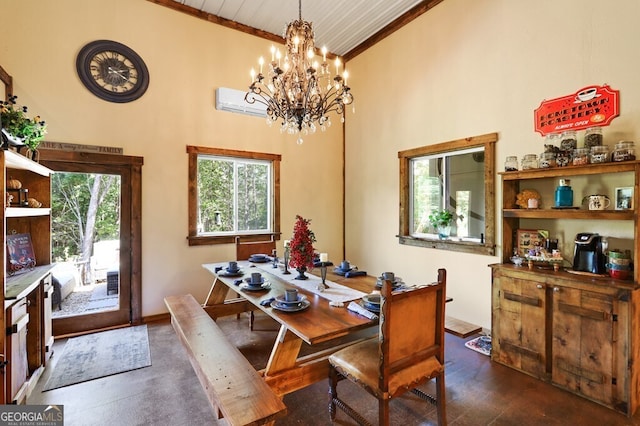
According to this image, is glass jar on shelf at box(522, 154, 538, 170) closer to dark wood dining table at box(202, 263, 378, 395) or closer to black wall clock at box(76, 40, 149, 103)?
dark wood dining table at box(202, 263, 378, 395)

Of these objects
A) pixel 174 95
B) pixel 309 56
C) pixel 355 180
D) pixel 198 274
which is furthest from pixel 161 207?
pixel 355 180

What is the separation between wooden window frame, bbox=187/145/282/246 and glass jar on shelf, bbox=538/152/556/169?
3253 mm

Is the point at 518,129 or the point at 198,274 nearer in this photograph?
the point at 518,129

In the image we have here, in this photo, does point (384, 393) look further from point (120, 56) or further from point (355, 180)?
point (120, 56)

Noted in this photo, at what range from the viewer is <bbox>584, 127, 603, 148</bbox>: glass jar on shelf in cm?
255

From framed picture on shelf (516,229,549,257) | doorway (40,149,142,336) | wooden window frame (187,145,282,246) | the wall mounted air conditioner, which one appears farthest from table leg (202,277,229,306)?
framed picture on shelf (516,229,549,257)

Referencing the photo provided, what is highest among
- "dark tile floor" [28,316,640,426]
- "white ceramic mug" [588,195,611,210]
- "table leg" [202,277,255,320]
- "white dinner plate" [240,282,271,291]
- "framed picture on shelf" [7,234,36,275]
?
"white ceramic mug" [588,195,611,210]

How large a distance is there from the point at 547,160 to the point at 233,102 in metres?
3.68

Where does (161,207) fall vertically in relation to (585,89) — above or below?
below

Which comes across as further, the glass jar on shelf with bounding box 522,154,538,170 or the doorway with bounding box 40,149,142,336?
the doorway with bounding box 40,149,142,336

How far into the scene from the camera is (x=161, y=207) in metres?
3.96

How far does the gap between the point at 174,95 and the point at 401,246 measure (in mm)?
3606

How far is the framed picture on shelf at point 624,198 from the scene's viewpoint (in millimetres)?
2414

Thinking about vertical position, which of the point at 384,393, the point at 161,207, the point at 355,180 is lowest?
the point at 384,393
